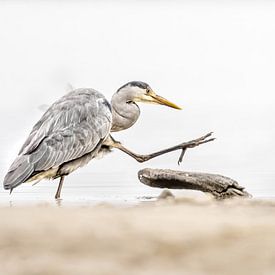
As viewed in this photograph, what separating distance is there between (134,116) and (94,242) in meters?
5.04

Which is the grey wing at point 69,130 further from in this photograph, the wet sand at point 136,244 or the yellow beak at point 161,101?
the wet sand at point 136,244

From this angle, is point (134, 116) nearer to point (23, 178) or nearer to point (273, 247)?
point (23, 178)

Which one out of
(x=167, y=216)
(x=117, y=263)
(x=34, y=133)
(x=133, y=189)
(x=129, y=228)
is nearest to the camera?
(x=117, y=263)

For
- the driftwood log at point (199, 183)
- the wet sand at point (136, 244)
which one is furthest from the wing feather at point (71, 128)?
the wet sand at point (136, 244)

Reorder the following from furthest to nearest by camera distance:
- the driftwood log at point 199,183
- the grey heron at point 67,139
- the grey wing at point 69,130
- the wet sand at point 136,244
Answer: the grey wing at point 69,130 < the grey heron at point 67,139 < the driftwood log at point 199,183 < the wet sand at point 136,244

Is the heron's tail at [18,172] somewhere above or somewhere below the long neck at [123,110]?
below

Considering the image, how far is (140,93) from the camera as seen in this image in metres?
8.55

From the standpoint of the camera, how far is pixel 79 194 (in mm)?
7805

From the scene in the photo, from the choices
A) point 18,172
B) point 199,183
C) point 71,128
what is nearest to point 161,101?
point 71,128

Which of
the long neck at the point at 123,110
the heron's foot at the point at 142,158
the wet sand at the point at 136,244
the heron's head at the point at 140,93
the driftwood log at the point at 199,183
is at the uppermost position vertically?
the wet sand at the point at 136,244

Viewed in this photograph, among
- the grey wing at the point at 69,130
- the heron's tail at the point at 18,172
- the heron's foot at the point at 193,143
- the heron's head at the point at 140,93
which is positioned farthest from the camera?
the heron's head at the point at 140,93

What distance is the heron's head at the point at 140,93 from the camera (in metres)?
8.53

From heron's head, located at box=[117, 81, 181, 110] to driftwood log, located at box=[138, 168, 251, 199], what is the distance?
4.63 feet

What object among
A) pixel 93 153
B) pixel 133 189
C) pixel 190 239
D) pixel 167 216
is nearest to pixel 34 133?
pixel 93 153
